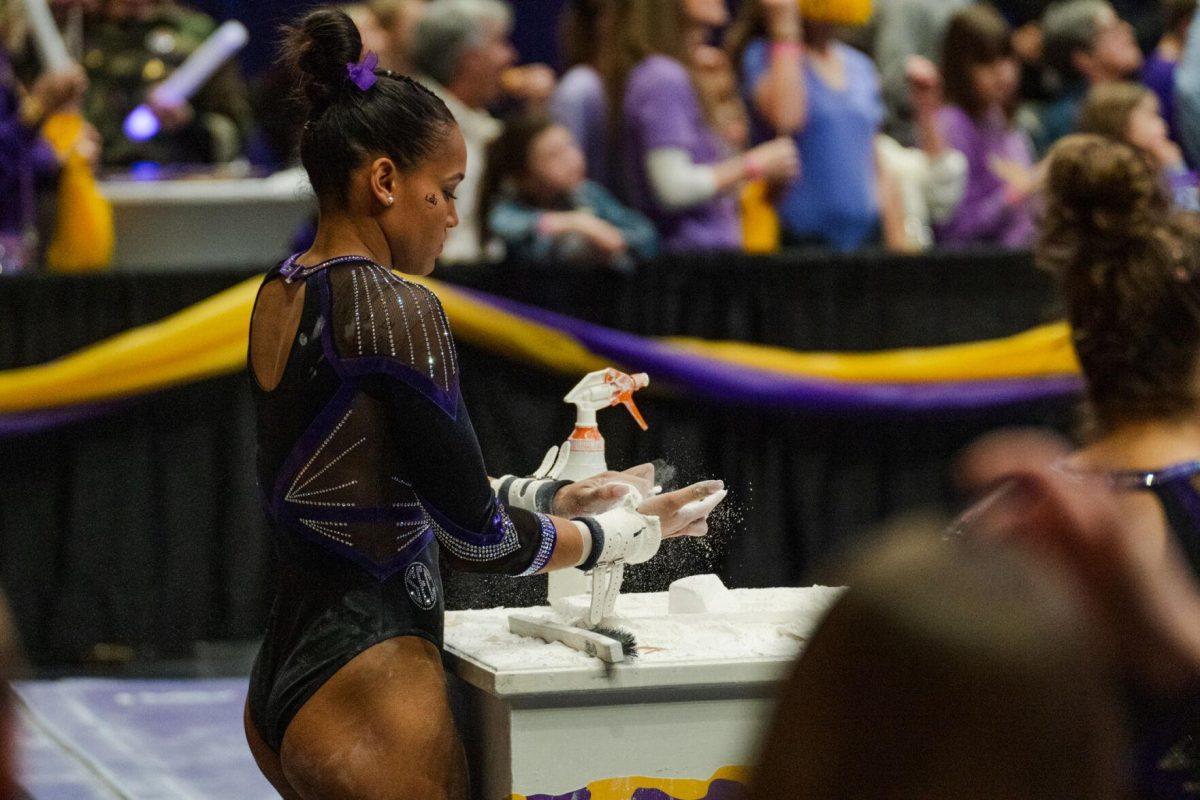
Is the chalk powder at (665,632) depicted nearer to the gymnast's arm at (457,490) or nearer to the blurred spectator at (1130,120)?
the gymnast's arm at (457,490)

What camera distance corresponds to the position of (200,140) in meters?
6.43

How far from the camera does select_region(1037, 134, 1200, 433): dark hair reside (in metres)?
2.18

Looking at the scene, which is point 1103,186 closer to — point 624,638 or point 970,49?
point 624,638

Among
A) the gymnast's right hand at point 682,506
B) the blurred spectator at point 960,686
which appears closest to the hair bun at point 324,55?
the gymnast's right hand at point 682,506

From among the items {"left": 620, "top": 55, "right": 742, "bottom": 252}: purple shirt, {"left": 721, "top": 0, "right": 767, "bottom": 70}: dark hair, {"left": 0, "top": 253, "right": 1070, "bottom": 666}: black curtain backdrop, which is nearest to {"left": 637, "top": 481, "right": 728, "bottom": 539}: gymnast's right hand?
{"left": 0, "top": 253, "right": 1070, "bottom": 666}: black curtain backdrop

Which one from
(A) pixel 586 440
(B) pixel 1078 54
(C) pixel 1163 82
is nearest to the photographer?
(A) pixel 586 440

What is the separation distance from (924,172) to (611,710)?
427cm

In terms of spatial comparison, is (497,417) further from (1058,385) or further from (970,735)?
(970,735)

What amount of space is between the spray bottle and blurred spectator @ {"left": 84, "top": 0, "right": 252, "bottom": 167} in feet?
12.3

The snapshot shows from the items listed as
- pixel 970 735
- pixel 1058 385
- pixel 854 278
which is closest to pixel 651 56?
pixel 854 278

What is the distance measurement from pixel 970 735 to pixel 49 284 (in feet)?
15.8

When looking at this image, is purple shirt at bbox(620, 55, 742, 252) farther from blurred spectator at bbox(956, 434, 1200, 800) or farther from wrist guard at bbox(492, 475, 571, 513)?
blurred spectator at bbox(956, 434, 1200, 800)

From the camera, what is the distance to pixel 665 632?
2.71 metres

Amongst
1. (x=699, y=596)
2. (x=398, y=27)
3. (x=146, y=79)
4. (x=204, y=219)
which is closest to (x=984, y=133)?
(x=398, y=27)
